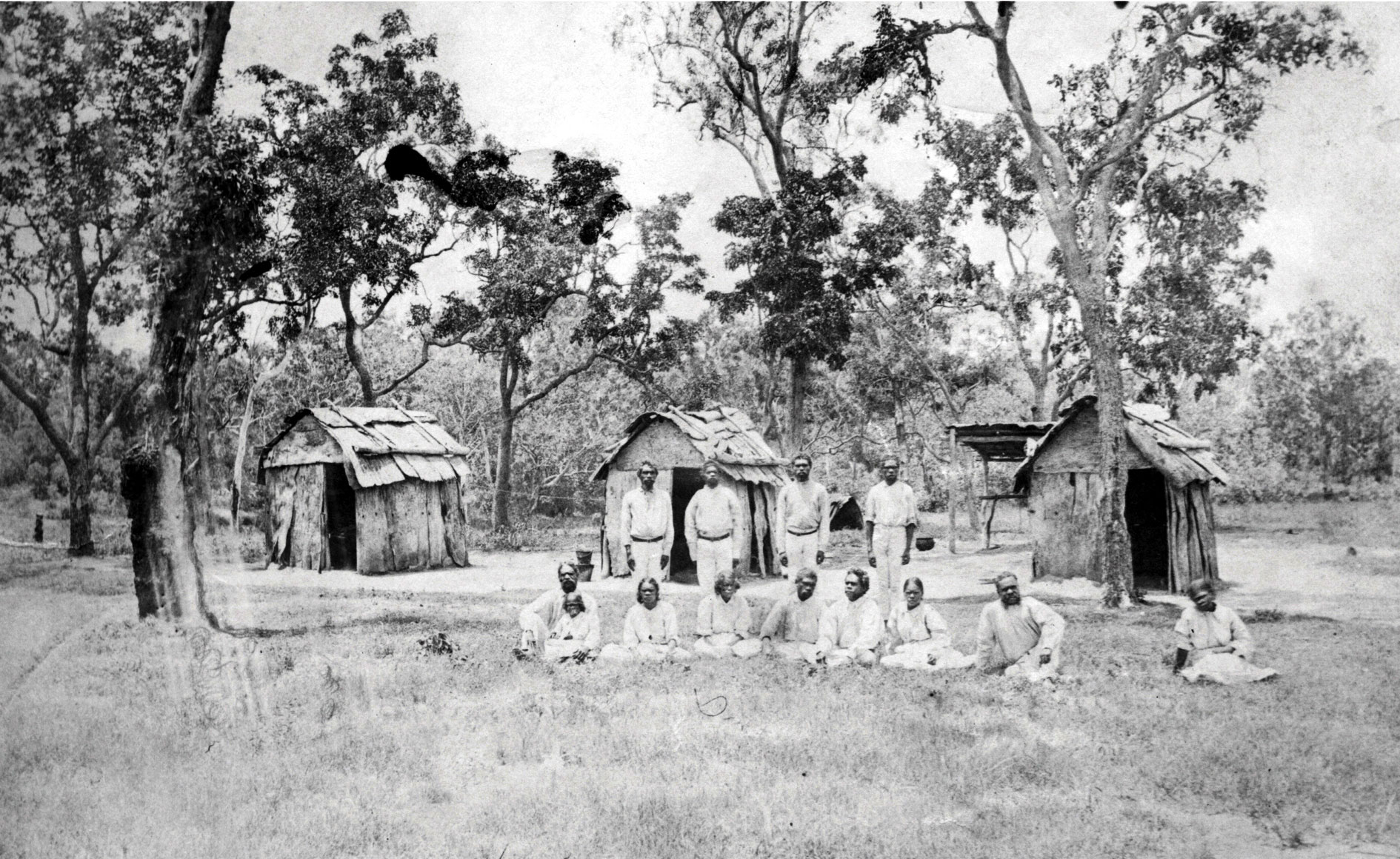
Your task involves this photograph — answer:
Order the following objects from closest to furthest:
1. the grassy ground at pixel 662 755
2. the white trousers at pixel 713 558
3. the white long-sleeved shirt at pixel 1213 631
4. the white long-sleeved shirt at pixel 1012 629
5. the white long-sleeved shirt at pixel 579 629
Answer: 1. the grassy ground at pixel 662 755
2. the white long-sleeved shirt at pixel 1213 631
3. the white long-sleeved shirt at pixel 1012 629
4. the white long-sleeved shirt at pixel 579 629
5. the white trousers at pixel 713 558

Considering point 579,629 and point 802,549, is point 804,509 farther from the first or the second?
point 579,629

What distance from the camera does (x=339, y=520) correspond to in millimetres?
14195

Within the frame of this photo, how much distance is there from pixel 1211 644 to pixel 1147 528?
6690 millimetres

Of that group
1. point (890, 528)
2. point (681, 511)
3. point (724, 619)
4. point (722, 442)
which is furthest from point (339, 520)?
point (890, 528)

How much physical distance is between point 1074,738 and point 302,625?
259 inches

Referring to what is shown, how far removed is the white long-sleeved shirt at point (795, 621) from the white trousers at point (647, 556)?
1.95m

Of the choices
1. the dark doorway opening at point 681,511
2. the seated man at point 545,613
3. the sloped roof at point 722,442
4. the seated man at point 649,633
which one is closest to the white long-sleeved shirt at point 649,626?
the seated man at point 649,633

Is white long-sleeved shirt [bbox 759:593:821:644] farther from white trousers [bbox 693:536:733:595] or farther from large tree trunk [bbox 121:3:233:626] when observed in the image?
large tree trunk [bbox 121:3:233:626]

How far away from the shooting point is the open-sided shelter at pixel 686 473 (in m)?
12.6

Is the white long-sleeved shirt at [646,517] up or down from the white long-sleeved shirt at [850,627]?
up

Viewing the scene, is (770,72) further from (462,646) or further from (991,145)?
(462,646)

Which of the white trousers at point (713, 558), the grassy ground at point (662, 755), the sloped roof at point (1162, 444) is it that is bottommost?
the grassy ground at point (662, 755)

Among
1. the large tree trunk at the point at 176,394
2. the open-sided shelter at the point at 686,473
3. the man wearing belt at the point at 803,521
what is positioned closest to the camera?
the large tree trunk at the point at 176,394

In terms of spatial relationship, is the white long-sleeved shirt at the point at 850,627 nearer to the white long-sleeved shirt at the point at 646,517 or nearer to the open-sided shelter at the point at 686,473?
the white long-sleeved shirt at the point at 646,517
